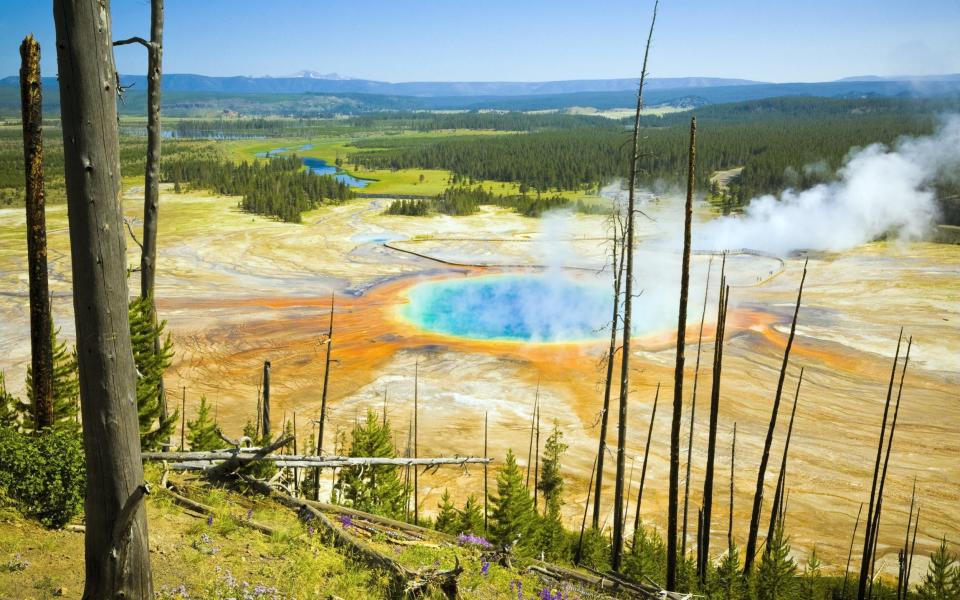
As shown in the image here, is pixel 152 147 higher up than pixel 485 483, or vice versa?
pixel 152 147

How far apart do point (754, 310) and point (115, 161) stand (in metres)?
40.4

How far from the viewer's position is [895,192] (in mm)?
66812

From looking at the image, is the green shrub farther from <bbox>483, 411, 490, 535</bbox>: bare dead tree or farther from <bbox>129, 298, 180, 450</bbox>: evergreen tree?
<bbox>483, 411, 490, 535</bbox>: bare dead tree

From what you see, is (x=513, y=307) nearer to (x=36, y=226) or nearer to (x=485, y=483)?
(x=485, y=483)

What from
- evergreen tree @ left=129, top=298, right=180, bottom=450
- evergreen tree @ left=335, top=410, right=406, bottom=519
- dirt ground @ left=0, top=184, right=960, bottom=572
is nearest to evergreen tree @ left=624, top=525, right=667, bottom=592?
dirt ground @ left=0, top=184, right=960, bottom=572

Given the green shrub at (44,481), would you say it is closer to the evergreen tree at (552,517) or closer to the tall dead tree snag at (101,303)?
the tall dead tree snag at (101,303)

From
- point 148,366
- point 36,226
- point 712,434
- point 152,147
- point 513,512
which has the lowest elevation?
point 513,512

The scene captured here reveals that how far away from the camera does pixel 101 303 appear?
3.79 metres

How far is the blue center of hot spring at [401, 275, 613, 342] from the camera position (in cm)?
3678

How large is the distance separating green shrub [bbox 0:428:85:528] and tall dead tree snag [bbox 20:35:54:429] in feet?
12.5

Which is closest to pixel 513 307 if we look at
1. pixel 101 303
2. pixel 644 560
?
pixel 644 560

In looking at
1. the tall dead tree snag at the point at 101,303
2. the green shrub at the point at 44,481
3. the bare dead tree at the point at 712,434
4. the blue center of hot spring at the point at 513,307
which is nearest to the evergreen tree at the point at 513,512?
the bare dead tree at the point at 712,434

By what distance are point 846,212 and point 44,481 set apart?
2722 inches

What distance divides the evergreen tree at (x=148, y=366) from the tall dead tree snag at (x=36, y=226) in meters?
2.48
